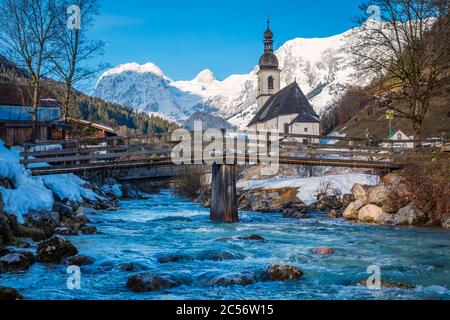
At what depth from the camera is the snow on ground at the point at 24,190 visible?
18.5 metres

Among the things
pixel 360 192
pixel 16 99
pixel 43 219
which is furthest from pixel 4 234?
pixel 16 99

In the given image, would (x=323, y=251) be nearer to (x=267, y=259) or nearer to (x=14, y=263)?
(x=267, y=259)

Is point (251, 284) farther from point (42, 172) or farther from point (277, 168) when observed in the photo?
point (277, 168)

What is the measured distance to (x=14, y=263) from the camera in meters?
12.1

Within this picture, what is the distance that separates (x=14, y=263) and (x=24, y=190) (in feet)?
30.1

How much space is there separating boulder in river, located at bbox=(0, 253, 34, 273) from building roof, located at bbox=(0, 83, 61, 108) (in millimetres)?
37834

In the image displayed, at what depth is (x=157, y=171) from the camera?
2756cm

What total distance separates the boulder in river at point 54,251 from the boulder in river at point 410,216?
14762 millimetres

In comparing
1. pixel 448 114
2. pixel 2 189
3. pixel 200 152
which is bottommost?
pixel 2 189

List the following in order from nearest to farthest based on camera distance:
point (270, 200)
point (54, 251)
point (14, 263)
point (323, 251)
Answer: point (14, 263) → point (54, 251) → point (323, 251) → point (270, 200)

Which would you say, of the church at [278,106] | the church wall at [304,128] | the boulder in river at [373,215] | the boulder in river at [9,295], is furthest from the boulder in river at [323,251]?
the church wall at [304,128]

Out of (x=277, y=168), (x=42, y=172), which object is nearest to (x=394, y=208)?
(x=42, y=172)

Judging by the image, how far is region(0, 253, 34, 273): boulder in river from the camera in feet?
39.4
